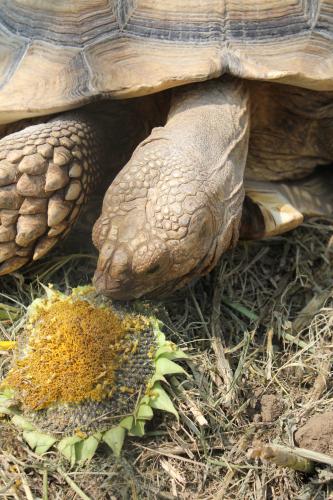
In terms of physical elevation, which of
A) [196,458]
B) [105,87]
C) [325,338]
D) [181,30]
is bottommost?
[196,458]

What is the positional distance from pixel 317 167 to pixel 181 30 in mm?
1102

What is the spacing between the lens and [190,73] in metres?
2.42

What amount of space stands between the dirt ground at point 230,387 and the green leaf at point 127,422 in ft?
0.24

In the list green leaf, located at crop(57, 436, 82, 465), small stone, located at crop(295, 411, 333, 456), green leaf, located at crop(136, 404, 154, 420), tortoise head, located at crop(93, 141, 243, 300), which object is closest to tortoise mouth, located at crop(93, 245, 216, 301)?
tortoise head, located at crop(93, 141, 243, 300)

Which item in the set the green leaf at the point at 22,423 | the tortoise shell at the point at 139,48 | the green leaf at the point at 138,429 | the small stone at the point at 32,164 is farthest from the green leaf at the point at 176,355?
the tortoise shell at the point at 139,48

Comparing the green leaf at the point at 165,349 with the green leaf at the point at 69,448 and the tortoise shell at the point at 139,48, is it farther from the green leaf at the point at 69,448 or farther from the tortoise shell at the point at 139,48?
the tortoise shell at the point at 139,48

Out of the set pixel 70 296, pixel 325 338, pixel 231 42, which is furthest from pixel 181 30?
pixel 325 338

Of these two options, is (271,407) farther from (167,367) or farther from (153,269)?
(153,269)

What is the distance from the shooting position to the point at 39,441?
2133 millimetres

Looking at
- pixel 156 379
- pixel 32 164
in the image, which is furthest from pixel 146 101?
pixel 156 379

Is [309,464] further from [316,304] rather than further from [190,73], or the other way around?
[190,73]

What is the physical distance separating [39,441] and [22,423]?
8 centimetres

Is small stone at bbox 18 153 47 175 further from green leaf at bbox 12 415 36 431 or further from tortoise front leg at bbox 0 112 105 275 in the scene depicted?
green leaf at bbox 12 415 36 431

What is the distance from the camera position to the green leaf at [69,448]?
6.84 ft
